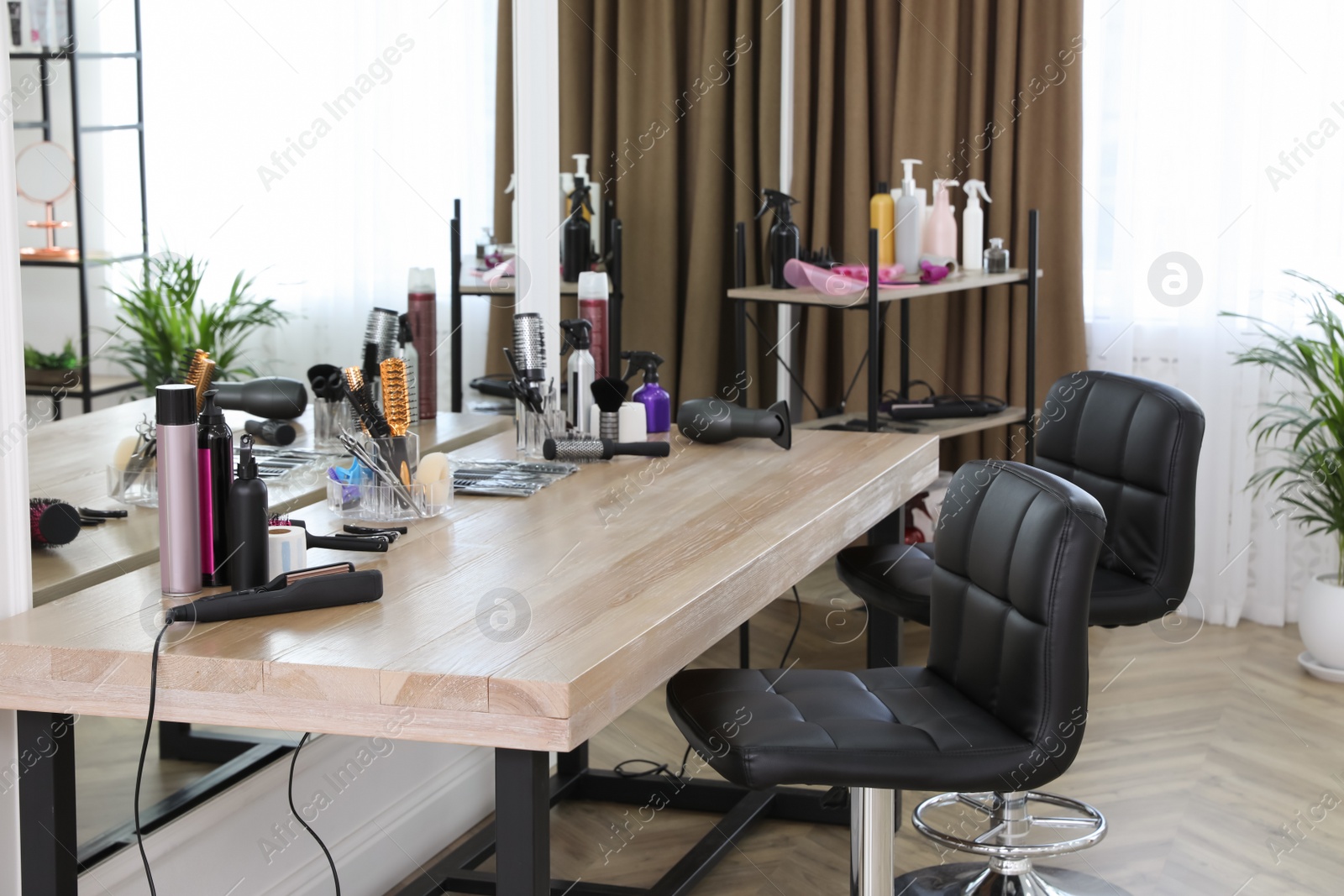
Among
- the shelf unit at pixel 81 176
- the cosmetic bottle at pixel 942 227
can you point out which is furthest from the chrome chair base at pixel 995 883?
the cosmetic bottle at pixel 942 227

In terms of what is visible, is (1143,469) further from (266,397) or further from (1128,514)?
(266,397)

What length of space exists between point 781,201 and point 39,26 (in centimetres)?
217

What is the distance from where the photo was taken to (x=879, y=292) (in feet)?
10.8

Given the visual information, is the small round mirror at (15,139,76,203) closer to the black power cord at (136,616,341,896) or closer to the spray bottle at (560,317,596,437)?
the black power cord at (136,616,341,896)

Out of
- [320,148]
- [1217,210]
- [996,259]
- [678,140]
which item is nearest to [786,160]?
[678,140]

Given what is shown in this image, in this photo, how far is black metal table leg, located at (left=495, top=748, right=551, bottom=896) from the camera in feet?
4.39

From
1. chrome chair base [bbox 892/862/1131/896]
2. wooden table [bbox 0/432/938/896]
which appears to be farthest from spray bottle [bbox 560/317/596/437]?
chrome chair base [bbox 892/862/1131/896]

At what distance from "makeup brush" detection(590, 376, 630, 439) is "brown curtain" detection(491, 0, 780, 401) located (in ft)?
5.37

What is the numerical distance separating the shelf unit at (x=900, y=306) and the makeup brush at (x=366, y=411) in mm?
1500

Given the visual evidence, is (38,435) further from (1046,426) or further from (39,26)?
(1046,426)

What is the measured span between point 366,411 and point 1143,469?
4.20 ft

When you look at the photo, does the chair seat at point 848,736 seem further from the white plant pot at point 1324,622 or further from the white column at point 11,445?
the white plant pot at point 1324,622

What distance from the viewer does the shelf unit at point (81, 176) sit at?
5.21 feet

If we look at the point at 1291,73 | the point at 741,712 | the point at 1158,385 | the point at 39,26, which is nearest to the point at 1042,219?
the point at 1291,73
